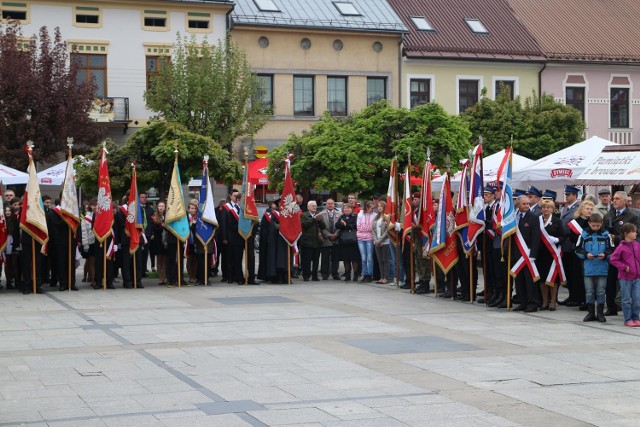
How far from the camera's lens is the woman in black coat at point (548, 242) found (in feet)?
53.4

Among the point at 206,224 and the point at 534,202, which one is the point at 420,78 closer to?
the point at 206,224

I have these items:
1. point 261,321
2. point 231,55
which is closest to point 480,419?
point 261,321

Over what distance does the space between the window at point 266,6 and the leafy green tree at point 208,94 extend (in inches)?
221

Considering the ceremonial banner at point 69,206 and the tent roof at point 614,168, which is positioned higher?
the tent roof at point 614,168

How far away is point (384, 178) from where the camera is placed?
2936cm

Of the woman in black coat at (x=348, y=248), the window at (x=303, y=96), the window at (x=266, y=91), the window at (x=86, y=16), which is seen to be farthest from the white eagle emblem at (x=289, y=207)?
the window at (x=303, y=96)

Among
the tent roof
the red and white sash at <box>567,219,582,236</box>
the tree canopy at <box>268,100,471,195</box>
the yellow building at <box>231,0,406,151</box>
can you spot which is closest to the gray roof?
the yellow building at <box>231,0,406,151</box>

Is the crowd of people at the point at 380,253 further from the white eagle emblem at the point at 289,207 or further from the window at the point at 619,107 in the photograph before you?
the window at the point at 619,107

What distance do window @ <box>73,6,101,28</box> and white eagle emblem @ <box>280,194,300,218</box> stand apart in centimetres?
1992

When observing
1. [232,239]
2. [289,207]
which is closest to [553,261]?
[289,207]

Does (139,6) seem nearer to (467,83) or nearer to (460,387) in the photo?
(467,83)

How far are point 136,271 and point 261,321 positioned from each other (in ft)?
21.3

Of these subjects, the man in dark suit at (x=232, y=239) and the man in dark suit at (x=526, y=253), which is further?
the man in dark suit at (x=232, y=239)

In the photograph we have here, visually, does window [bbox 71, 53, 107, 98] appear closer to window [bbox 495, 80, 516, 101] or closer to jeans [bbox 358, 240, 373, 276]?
window [bbox 495, 80, 516, 101]
